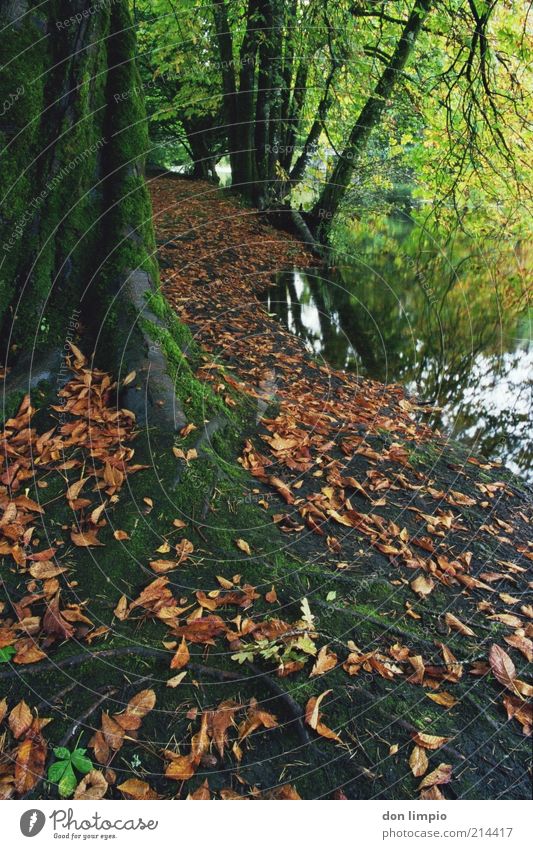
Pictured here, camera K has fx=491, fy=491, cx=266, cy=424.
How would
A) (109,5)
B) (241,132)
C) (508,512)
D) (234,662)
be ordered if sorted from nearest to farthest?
(234,662), (109,5), (508,512), (241,132)

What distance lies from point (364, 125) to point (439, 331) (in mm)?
5238

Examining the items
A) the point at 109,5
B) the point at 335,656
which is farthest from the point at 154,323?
the point at 335,656

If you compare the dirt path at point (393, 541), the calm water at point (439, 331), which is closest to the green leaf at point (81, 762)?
the dirt path at point (393, 541)

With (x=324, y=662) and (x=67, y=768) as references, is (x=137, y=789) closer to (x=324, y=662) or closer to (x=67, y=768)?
(x=67, y=768)

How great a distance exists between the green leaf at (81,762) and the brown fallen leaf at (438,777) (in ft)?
4.40

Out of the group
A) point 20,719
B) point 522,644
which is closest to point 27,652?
point 20,719

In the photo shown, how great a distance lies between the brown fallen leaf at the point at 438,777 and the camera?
6.64 ft

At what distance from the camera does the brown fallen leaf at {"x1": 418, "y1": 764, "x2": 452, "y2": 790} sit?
6.64 ft

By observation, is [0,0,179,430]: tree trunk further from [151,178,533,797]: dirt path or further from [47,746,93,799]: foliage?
[47,746,93,799]: foliage

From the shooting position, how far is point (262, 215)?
1505cm

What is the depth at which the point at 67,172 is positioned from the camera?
352 centimetres

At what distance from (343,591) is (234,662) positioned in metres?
0.80

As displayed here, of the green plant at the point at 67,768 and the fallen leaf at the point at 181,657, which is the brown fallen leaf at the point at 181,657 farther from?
the green plant at the point at 67,768

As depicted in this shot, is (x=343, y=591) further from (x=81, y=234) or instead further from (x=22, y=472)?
(x=81, y=234)
